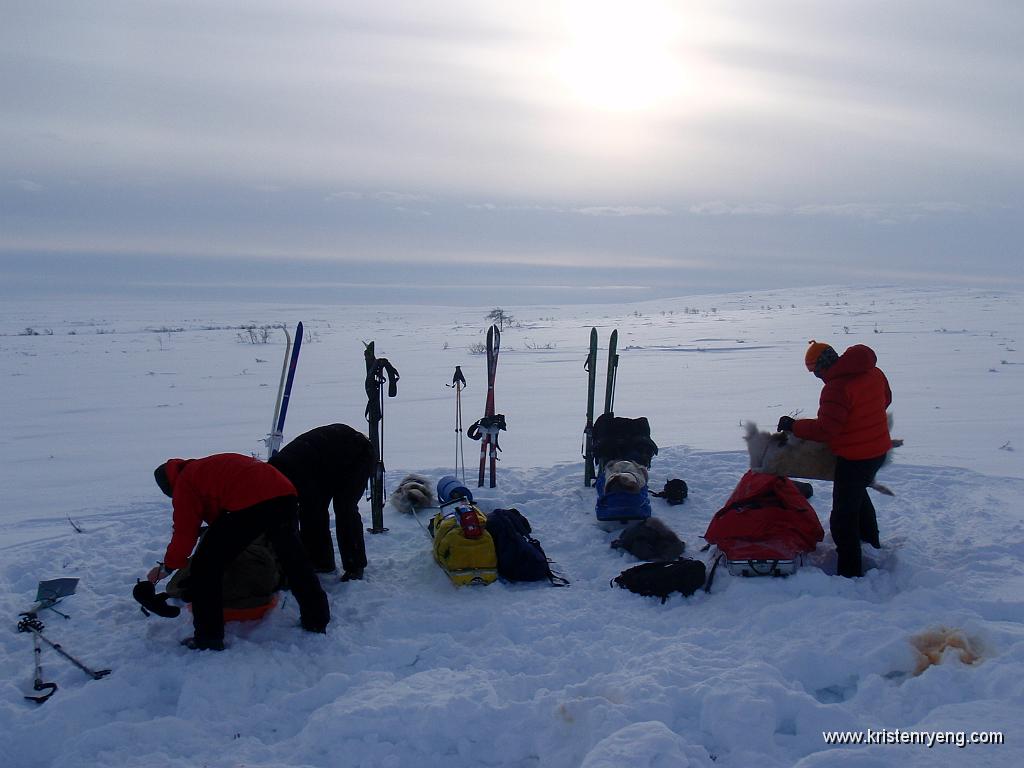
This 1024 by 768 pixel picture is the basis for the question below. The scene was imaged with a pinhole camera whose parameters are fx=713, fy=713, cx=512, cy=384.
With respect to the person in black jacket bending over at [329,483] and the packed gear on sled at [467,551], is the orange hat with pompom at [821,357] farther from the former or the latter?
the person in black jacket bending over at [329,483]

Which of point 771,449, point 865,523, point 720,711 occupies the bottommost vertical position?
point 720,711

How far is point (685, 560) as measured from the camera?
5.28m

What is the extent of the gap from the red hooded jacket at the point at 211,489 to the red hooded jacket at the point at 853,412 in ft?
12.2

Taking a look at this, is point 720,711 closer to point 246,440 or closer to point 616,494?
point 616,494

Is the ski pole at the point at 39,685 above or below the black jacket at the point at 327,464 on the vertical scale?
below

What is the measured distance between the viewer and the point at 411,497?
7.19 metres

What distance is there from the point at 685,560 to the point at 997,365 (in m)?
14.5

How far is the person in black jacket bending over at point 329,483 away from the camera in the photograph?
529cm

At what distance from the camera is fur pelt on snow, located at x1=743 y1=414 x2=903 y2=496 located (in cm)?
533

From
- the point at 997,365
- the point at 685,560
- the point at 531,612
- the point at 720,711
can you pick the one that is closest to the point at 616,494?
the point at 685,560

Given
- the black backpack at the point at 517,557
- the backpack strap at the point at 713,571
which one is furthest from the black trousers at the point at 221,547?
the backpack strap at the point at 713,571

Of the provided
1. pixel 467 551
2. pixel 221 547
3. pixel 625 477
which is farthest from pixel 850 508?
pixel 221 547

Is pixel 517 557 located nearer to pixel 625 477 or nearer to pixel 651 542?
pixel 651 542

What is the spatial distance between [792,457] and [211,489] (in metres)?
4.07
